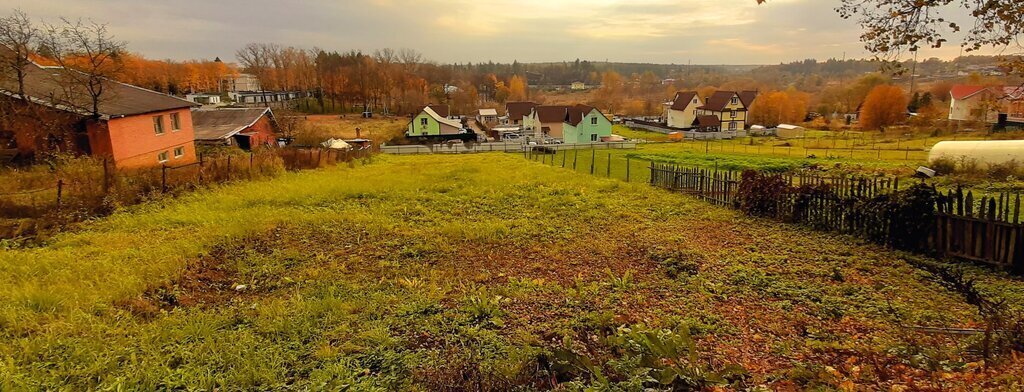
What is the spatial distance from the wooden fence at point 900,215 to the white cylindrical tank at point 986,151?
50.1ft

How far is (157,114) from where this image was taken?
2423 cm

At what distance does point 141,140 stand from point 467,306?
2380 cm

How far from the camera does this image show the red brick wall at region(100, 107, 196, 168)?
2033 centimetres

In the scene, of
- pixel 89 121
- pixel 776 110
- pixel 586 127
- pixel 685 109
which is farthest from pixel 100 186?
pixel 776 110

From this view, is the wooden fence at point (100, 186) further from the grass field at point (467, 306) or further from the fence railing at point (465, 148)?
the fence railing at point (465, 148)

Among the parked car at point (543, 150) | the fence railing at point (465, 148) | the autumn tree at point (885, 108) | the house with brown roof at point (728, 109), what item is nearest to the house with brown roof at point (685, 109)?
the house with brown roof at point (728, 109)

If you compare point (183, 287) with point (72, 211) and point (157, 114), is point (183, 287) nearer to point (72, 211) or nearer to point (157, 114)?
point (72, 211)

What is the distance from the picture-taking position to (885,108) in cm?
5584

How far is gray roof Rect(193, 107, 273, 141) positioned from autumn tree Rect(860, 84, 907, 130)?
64.8 metres

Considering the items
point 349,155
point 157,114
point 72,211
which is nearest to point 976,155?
point 349,155

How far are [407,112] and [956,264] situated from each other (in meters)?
78.9

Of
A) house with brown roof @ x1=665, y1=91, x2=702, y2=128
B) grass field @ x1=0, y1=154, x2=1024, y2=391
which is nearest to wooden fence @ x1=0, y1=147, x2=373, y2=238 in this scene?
grass field @ x1=0, y1=154, x2=1024, y2=391

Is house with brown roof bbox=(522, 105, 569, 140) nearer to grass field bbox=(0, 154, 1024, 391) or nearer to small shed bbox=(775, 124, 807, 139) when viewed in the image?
small shed bbox=(775, 124, 807, 139)

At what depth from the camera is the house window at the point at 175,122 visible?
25.9m
